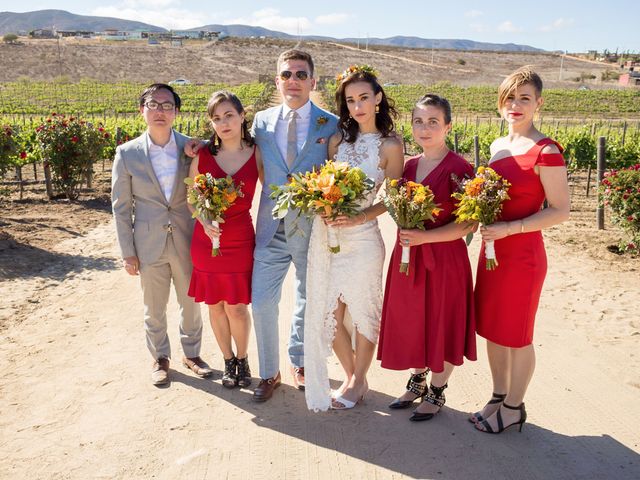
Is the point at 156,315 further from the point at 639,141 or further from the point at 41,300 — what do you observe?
the point at 639,141

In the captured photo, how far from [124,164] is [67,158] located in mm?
7866

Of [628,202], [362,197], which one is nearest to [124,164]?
[362,197]

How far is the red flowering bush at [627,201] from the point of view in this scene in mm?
8008

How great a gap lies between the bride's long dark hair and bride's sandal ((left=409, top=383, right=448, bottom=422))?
71.1 inches

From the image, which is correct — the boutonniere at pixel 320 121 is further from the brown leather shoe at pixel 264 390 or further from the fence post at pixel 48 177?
the fence post at pixel 48 177

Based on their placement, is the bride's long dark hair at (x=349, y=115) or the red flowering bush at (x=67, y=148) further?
the red flowering bush at (x=67, y=148)

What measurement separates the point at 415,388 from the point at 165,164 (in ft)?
8.23

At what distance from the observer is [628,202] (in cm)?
805

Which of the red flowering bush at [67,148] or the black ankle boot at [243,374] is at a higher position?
the red flowering bush at [67,148]

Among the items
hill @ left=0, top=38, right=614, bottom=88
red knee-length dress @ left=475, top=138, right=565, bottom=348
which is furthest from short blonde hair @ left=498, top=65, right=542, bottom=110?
hill @ left=0, top=38, right=614, bottom=88

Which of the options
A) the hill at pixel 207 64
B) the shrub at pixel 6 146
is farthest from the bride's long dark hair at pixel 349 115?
the hill at pixel 207 64

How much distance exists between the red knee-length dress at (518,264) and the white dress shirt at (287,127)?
4.32 feet

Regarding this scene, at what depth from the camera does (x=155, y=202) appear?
4344 mm

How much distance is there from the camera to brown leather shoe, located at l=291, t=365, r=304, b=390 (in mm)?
4445
